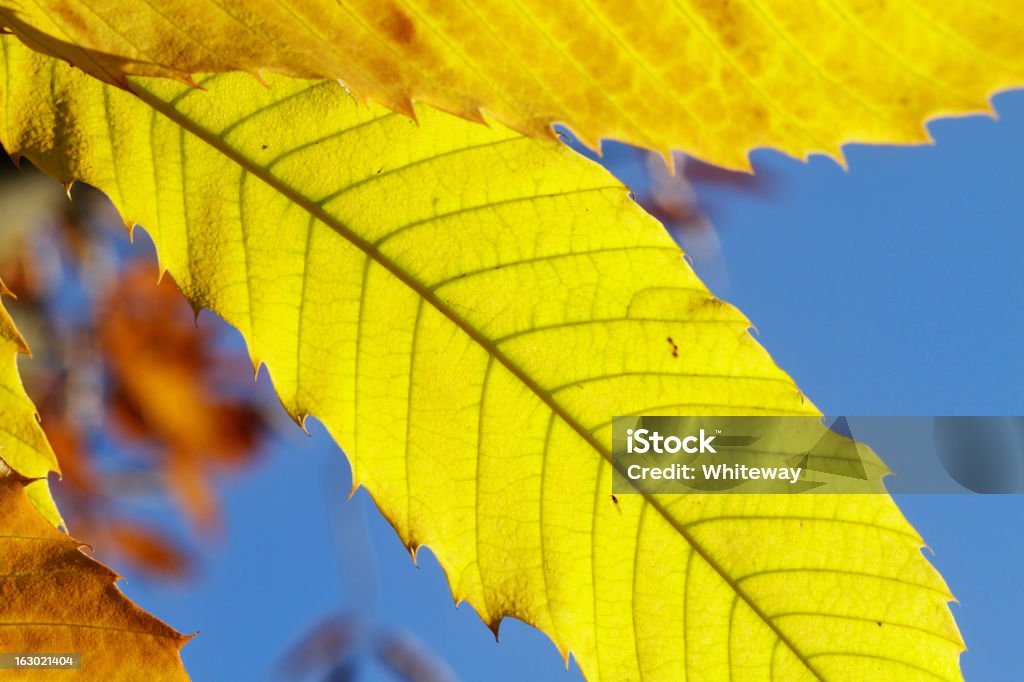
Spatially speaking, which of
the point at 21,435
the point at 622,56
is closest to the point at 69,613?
the point at 21,435

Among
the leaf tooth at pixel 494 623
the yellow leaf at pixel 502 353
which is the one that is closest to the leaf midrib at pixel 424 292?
the yellow leaf at pixel 502 353

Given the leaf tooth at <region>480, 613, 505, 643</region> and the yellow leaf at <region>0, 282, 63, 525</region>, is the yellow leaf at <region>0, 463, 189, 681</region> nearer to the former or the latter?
the yellow leaf at <region>0, 282, 63, 525</region>

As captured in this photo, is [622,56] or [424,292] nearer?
[622,56]

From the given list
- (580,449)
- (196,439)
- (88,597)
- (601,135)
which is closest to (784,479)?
(580,449)

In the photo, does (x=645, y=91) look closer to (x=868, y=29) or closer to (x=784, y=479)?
(x=868, y=29)

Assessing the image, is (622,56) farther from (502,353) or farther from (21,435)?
(21,435)

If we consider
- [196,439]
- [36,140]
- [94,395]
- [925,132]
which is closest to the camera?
[925,132]
